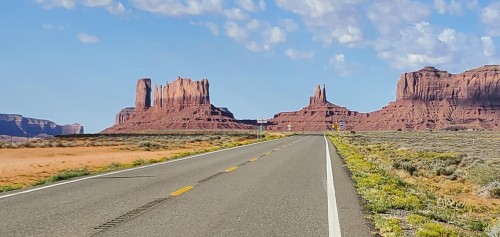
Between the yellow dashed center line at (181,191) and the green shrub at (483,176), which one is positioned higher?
the yellow dashed center line at (181,191)

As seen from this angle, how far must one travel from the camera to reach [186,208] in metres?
8.56

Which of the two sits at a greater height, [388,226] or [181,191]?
[181,191]

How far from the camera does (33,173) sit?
20.9m

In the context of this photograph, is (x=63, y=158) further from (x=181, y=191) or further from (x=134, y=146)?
(x=181, y=191)

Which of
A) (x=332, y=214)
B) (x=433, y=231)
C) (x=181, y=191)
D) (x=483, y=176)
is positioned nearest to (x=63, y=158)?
(x=181, y=191)

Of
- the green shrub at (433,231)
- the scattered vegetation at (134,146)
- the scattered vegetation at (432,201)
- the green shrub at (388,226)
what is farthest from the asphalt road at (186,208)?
the scattered vegetation at (134,146)

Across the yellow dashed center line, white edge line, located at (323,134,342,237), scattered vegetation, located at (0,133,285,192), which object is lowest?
white edge line, located at (323,134,342,237)

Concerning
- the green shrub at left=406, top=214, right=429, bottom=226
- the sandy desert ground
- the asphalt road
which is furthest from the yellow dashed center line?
the sandy desert ground

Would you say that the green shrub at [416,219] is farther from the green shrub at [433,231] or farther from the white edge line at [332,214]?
the white edge line at [332,214]

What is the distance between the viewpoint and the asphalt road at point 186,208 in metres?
6.75

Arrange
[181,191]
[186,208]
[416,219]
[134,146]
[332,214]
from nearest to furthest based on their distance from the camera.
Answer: [416,219] → [332,214] → [186,208] → [181,191] → [134,146]

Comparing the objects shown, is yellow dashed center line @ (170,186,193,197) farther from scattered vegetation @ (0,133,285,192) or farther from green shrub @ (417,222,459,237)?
green shrub @ (417,222,459,237)

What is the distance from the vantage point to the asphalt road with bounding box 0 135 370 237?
22.2 ft

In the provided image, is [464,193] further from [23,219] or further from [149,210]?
[23,219]
